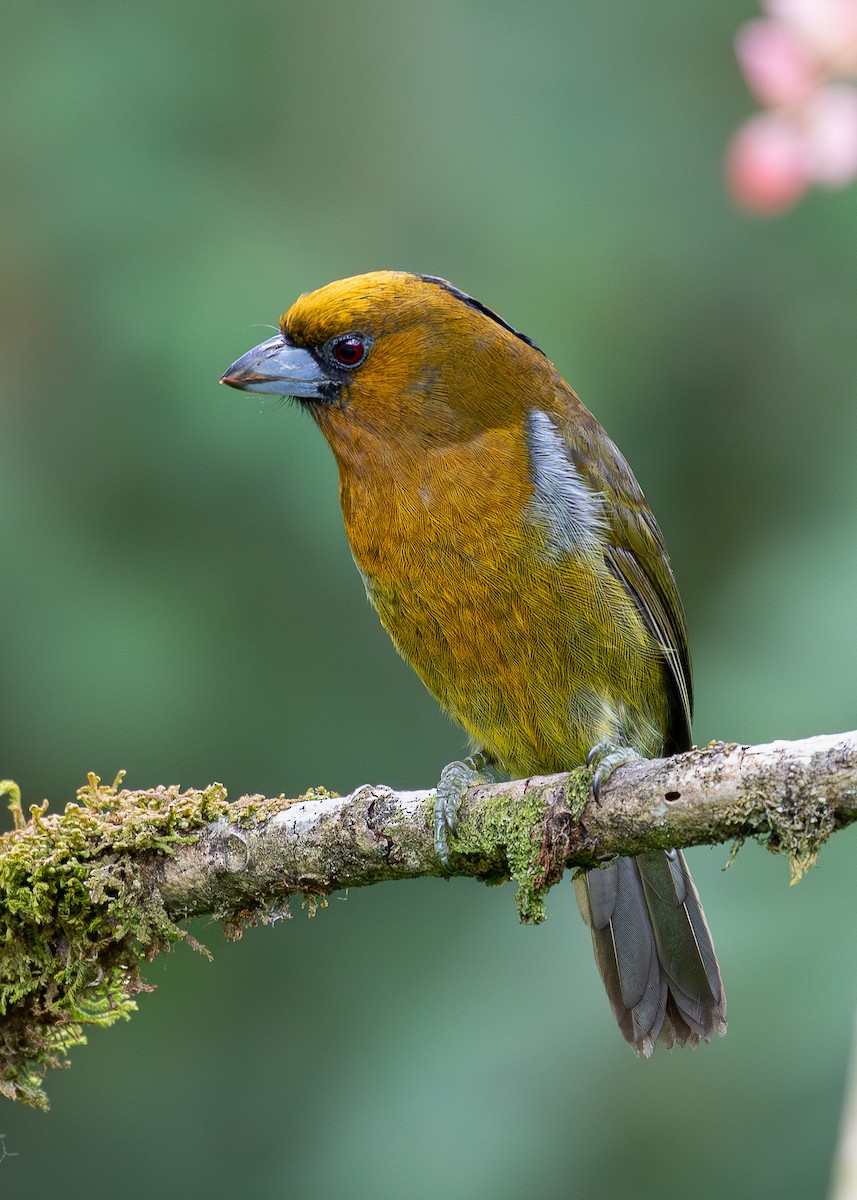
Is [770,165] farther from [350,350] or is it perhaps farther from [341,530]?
[341,530]

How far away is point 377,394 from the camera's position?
10.5ft

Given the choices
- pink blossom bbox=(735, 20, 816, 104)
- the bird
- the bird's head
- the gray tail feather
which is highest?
pink blossom bbox=(735, 20, 816, 104)

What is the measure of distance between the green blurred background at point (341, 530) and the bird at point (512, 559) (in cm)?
33

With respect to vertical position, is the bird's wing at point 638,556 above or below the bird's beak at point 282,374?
below

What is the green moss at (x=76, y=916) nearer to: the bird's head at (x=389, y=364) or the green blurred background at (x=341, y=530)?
the bird's head at (x=389, y=364)

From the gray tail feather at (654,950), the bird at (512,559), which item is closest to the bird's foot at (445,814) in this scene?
the bird at (512,559)

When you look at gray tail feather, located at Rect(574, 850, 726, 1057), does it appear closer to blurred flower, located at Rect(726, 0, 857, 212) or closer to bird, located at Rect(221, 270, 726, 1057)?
bird, located at Rect(221, 270, 726, 1057)

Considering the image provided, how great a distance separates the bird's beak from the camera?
10.7ft

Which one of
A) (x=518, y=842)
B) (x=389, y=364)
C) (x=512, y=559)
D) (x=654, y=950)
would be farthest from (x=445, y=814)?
(x=389, y=364)

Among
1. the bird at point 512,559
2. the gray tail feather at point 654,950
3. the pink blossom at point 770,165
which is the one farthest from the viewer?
the gray tail feather at point 654,950

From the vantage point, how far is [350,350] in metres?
3.26

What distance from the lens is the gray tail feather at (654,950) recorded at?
3123 millimetres

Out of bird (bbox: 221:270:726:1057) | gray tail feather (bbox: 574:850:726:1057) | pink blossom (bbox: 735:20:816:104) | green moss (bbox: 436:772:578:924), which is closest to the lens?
green moss (bbox: 436:772:578:924)

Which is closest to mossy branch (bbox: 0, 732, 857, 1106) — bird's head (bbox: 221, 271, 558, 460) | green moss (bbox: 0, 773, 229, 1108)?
green moss (bbox: 0, 773, 229, 1108)
